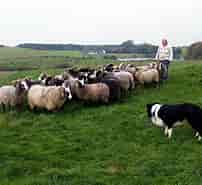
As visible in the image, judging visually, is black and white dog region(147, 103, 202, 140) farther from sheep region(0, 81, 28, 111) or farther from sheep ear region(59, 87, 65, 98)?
sheep region(0, 81, 28, 111)

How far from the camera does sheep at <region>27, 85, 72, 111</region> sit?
14555 millimetres

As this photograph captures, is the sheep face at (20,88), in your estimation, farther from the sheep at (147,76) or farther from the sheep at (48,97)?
the sheep at (147,76)

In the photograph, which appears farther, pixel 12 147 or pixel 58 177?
pixel 12 147

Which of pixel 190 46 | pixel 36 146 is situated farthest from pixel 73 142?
pixel 190 46

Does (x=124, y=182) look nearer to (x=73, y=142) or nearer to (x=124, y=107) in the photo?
(x=73, y=142)

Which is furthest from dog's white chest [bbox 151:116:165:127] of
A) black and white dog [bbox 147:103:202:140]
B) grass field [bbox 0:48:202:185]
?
grass field [bbox 0:48:202:185]

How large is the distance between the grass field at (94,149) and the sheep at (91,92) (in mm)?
326

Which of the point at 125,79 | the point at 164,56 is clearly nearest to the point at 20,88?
the point at 125,79

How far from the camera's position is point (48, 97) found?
14547mm

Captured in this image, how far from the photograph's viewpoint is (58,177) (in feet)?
27.6

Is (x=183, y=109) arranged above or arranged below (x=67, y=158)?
above

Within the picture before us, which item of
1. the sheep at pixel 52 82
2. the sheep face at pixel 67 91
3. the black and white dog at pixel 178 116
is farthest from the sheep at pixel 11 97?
the black and white dog at pixel 178 116

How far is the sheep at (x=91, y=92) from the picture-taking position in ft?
50.5

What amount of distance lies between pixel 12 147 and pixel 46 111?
14.7 feet
